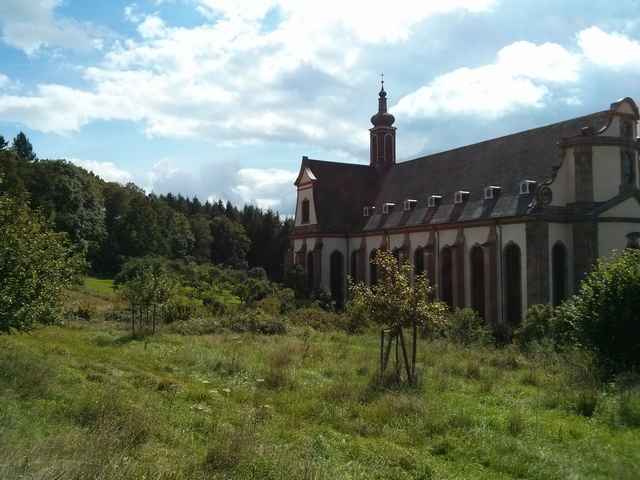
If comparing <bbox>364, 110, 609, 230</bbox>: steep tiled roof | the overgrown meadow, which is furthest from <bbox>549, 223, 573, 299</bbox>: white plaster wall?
the overgrown meadow

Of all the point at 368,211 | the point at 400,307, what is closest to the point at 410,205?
the point at 368,211

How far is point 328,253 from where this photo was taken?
48438 mm

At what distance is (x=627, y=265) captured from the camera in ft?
54.9

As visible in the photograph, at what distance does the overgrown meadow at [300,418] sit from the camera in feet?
26.4

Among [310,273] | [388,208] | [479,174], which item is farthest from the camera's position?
[310,273]

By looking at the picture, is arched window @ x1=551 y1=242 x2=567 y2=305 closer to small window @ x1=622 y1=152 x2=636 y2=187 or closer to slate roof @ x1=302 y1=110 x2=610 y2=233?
slate roof @ x1=302 y1=110 x2=610 y2=233

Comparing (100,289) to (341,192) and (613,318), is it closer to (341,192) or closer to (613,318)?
(341,192)

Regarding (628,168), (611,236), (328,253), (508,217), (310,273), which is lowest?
(310,273)

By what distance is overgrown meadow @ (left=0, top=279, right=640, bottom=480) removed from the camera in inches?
316

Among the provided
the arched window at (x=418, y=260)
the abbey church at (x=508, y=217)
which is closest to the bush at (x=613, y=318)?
the abbey church at (x=508, y=217)

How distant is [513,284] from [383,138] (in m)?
22.0

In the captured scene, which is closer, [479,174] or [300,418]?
[300,418]

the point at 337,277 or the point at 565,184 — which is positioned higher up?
the point at 565,184

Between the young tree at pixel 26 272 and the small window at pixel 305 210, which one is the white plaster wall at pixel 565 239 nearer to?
the small window at pixel 305 210
